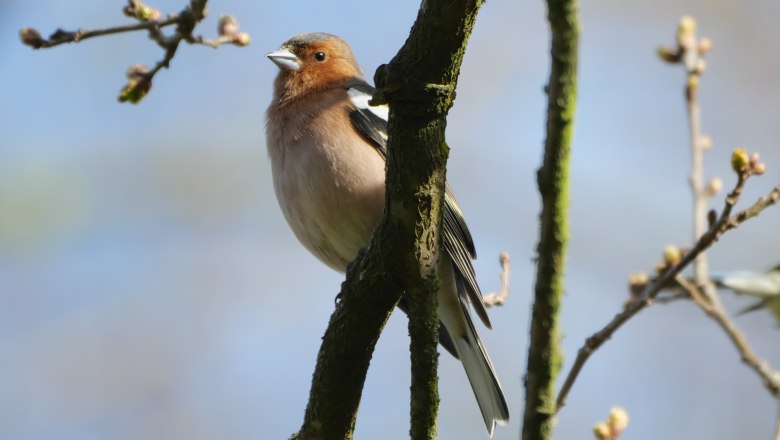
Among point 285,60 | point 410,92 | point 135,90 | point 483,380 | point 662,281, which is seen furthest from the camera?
point 285,60

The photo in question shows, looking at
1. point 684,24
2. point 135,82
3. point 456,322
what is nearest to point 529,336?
point 135,82

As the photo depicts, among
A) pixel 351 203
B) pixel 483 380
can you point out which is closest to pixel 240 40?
pixel 351 203

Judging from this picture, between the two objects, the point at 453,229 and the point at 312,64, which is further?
the point at 312,64

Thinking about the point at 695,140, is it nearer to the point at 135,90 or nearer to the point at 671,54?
the point at 671,54

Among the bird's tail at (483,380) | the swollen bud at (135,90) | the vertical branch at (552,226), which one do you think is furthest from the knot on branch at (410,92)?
the bird's tail at (483,380)

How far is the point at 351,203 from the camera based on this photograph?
4855 mm

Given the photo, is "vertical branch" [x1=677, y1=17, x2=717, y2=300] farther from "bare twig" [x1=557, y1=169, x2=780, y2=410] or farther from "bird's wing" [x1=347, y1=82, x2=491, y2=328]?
"bird's wing" [x1=347, y1=82, x2=491, y2=328]

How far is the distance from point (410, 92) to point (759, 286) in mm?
1422

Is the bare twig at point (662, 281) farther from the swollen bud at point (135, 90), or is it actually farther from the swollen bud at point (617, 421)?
the swollen bud at point (135, 90)

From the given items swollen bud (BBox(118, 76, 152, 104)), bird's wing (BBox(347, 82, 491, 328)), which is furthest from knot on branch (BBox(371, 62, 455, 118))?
bird's wing (BBox(347, 82, 491, 328))

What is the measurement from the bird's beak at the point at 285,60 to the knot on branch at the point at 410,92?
325 cm

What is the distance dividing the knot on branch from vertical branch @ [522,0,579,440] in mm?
643

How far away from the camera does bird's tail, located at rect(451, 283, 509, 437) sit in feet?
16.3

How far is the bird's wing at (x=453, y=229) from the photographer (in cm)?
481
